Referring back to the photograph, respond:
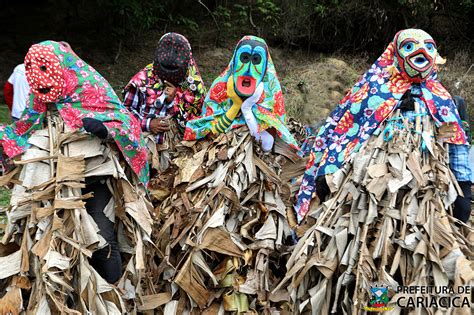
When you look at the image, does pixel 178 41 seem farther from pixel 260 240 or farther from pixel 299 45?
pixel 299 45

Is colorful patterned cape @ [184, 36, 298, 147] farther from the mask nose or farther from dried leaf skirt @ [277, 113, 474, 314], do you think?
the mask nose

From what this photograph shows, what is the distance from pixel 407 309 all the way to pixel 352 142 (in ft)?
3.25

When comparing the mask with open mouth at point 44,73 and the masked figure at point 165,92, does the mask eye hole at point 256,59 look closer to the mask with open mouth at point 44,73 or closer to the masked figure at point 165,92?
the masked figure at point 165,92

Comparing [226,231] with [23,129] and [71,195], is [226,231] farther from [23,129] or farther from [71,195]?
[23,129]

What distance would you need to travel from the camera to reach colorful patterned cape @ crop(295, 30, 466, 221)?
317cm

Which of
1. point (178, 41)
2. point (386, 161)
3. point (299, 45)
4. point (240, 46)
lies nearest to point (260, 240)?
point (386, 161)

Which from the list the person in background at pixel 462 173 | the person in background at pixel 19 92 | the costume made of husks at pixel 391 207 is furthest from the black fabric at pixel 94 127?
the person in background at pixel 19 92

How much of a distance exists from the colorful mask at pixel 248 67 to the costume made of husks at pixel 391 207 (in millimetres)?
629

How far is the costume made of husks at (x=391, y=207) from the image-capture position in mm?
2943

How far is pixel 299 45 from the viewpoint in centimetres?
1196

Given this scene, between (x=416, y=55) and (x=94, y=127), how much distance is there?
177 centimetres

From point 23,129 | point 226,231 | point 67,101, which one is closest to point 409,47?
point 226,231

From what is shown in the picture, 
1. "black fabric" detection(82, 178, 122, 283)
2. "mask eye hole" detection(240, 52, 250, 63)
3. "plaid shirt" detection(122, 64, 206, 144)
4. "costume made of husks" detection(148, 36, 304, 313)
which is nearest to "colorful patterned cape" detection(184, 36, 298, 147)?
"costume made of husks" detection(148, 36, 304, 313)

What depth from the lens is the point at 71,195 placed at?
3.01 m
